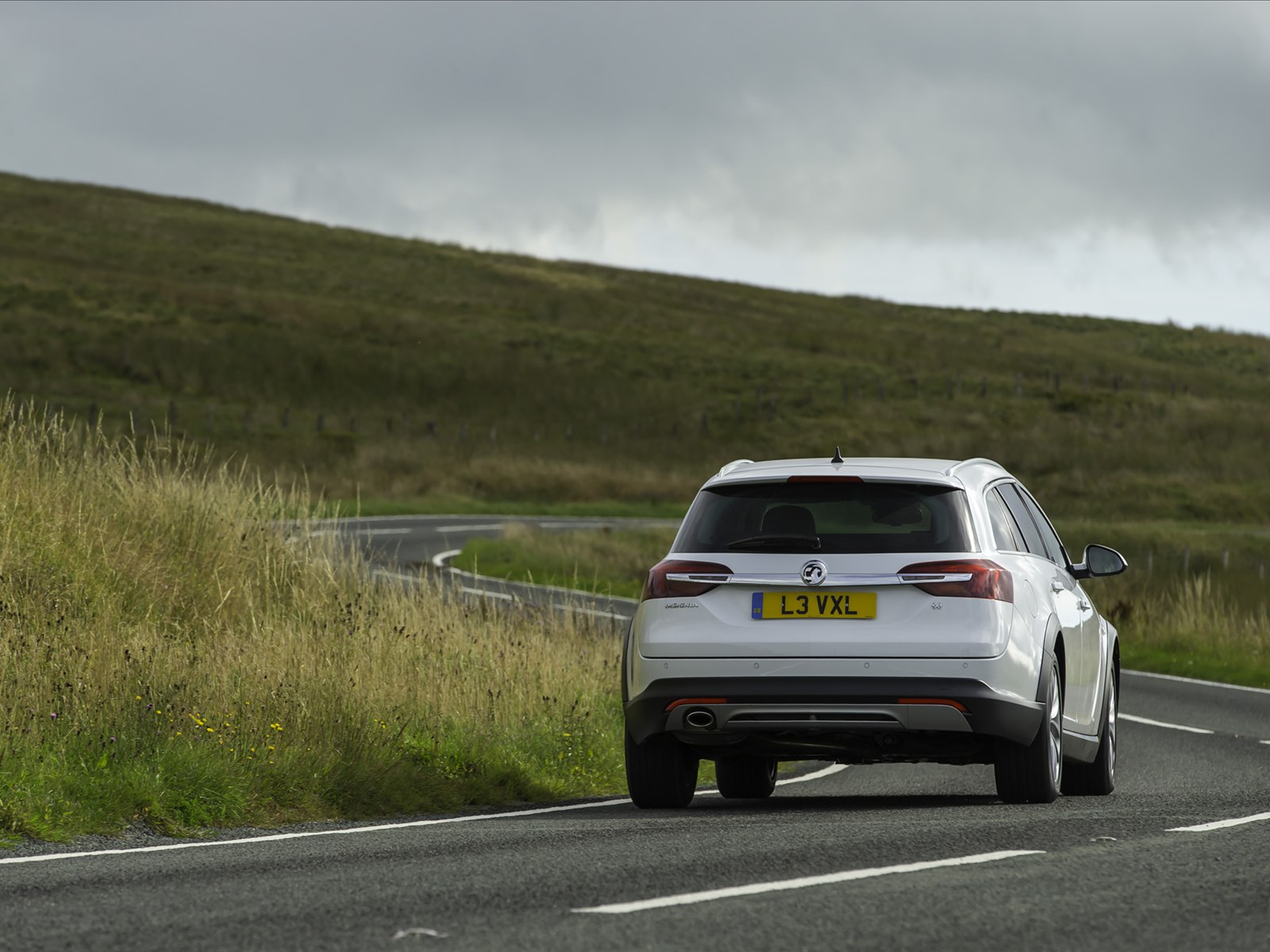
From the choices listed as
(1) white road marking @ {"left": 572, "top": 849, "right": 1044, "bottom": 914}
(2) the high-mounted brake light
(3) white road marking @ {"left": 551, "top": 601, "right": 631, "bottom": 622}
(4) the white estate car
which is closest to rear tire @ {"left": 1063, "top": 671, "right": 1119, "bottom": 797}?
(4) the white estate car

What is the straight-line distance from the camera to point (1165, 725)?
659 inches

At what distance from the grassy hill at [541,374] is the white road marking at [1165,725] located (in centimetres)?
3458

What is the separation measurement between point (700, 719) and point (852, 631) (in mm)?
875

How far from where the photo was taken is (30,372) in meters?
66.1

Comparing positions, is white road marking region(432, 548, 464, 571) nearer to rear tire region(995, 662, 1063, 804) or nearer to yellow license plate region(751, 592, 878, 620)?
rear tire region(995, 662, 1063, 804)

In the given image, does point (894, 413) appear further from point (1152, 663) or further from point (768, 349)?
point (1152, 663)

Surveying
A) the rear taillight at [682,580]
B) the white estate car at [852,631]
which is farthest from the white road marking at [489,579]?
the rear taillight at [682,580]

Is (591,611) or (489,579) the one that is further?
(489,579)

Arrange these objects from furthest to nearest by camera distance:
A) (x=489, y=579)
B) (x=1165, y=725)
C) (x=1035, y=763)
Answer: (x=489, y=579)
(x=1165, y=725)
(x=1035, y=763)

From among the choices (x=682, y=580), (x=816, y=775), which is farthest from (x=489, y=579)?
(x=682, y=580)

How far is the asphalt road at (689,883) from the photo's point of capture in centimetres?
562

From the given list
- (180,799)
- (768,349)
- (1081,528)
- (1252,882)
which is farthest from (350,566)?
(768,349)

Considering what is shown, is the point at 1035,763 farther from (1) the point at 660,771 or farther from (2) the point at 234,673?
(2) the point at 234,673

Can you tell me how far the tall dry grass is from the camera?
9336 millimetres
